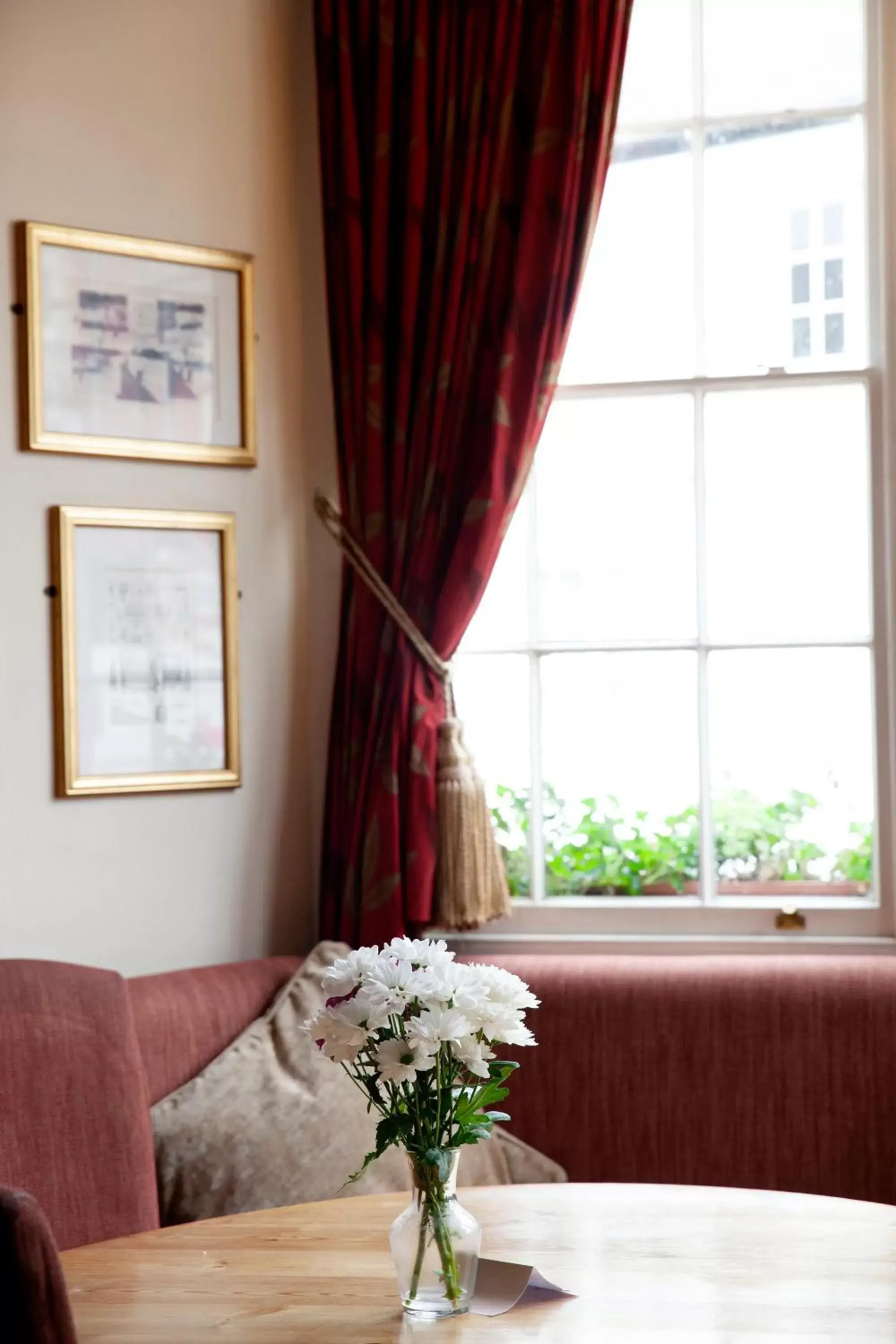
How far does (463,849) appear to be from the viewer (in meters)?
2.99

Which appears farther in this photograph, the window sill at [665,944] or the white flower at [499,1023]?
the window sill at [665,944]

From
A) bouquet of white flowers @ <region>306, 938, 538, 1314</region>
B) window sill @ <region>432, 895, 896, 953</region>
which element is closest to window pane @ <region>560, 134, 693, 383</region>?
window sill @ <region>432, 895, 896, 953</region>

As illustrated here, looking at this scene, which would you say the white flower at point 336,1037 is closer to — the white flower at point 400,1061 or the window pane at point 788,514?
the white flower at point 400,1061

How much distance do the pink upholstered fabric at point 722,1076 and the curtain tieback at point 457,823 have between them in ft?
0.78

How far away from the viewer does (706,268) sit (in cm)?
313

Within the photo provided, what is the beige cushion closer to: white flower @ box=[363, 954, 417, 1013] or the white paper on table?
the white paper on table

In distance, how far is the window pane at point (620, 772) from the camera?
3.12 m

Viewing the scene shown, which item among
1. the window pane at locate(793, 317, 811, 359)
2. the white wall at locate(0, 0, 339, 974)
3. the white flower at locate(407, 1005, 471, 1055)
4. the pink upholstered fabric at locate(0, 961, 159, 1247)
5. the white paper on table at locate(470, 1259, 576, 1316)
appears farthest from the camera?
the window pane at locate(793, 317, 811, 359)

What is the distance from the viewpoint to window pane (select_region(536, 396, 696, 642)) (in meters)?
3.14

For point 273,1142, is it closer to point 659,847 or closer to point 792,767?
point 659,847

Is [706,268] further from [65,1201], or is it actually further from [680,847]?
[65,1201]

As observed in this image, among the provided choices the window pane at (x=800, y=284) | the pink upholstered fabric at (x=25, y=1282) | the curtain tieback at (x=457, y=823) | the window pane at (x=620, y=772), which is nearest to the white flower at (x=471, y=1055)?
the pink upholstered fabric at (x=25, y=1282)

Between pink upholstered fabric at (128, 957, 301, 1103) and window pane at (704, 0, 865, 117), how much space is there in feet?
6.57

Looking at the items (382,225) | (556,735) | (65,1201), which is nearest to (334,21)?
(382,225)
